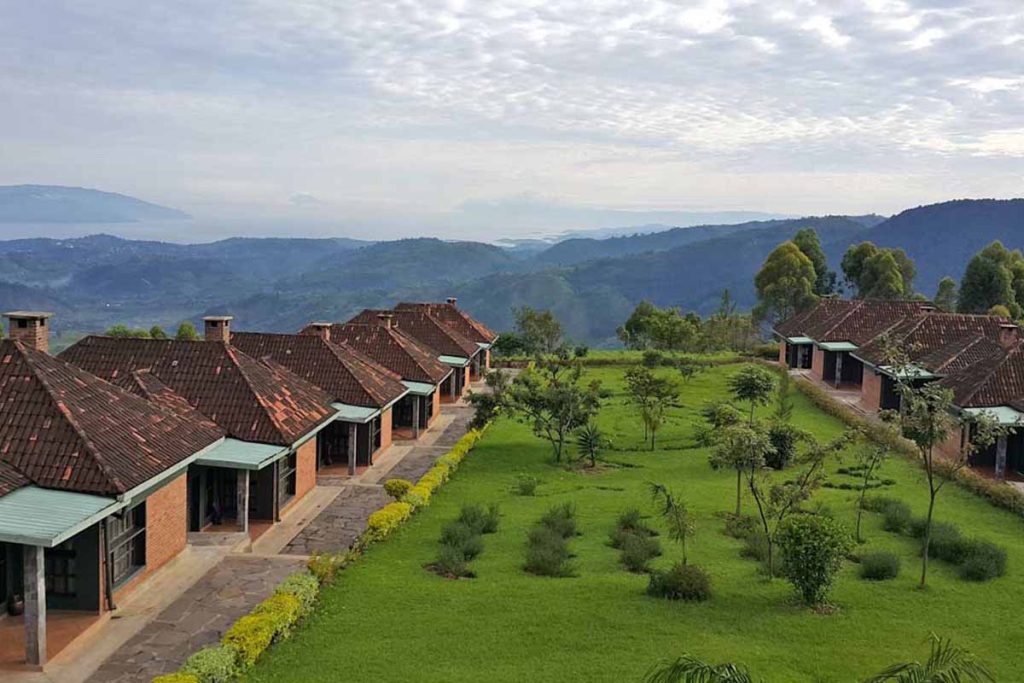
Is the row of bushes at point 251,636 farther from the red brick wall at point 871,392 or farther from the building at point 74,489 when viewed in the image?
the red brick wall at point 871,392

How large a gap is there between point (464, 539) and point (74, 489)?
7080mm

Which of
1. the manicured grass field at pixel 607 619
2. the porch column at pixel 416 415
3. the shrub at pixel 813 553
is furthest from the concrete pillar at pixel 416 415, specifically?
the shrub at pixel 813 553

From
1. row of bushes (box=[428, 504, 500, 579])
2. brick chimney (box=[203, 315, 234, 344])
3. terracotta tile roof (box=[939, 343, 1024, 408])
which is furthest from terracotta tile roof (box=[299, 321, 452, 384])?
terracotta tile roof (box=[939, 343, 1024, 408])

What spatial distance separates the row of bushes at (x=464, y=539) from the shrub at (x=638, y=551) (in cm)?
280

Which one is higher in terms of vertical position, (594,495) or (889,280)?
(889,280)

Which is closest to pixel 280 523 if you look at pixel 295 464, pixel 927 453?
pixel 295 464

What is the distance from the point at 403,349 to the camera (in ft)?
108

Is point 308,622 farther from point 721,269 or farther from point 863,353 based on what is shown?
point 721,269

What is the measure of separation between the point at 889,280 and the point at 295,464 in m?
52.9

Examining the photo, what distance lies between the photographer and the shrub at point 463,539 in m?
16.3

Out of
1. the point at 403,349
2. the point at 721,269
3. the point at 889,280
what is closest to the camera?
the point at 403,349

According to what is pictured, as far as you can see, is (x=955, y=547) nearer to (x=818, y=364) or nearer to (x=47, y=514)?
(x=47, y=514)

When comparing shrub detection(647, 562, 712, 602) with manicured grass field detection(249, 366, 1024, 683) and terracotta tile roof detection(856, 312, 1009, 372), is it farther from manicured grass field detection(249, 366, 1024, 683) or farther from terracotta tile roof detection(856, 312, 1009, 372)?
terracotta tile roof detection(856, 312, 1009, 372)

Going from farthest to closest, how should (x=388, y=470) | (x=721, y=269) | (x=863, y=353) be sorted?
(x=721, y=269), (x=863, y=353), (x=388, y=470)
